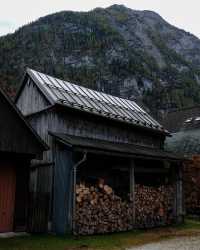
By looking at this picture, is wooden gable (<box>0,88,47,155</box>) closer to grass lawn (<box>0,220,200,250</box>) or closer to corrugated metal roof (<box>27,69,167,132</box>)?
corrugated metal roof (<box>27,69,167,132</box>)

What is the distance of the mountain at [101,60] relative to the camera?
253 feet

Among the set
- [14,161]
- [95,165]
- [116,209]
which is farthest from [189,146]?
[14,161]

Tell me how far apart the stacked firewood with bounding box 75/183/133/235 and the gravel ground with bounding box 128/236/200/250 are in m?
2.61

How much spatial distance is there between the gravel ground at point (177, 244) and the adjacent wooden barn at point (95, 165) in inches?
110

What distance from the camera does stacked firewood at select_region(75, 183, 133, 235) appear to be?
14445mm

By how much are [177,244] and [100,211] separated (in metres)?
3.49

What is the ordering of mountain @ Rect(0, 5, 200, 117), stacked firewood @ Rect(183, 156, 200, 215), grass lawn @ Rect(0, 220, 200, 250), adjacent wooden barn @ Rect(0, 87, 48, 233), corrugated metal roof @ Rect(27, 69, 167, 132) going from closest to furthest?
grass lawn @ Rect(0, 220, 200, 250), adjacent wooden barn @ Rect(0, 87, 48, 233), corrugated metal roof @ Rect(27, 69, 167, 132), stacked firewood @ Rect(183, 156, 200, 215), mountain @ Rect(0, 5, 200, 117)

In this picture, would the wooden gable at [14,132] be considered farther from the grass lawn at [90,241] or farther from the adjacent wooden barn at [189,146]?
the adjacent wooden barn at [189,146]

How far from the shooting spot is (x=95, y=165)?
16.4 meters

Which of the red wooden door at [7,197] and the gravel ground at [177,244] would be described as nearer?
the gravel ground at [177,244]

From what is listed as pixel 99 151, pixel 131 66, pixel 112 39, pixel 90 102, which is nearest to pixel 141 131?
pixel 90 102

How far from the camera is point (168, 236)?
14750 millimetres

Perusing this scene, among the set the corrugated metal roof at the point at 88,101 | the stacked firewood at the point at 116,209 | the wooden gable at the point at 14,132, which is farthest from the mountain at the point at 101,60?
the wooden gable at the point at 14,132

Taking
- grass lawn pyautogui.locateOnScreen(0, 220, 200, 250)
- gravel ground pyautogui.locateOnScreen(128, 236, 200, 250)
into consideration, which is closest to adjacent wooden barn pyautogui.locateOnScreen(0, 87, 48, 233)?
grass lawn pyautogui.locateOnScreen(0, 220, 200, 250)
